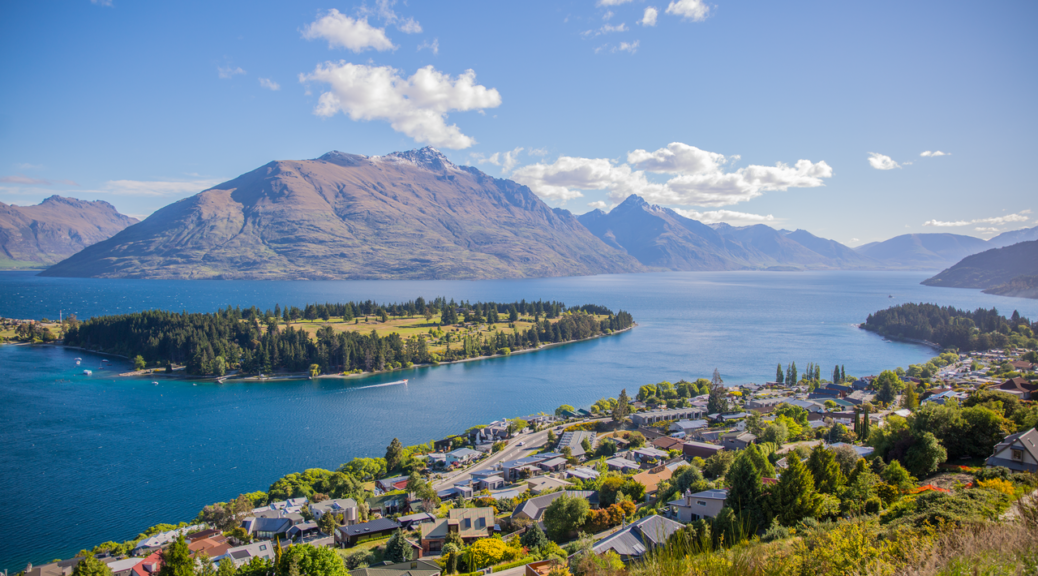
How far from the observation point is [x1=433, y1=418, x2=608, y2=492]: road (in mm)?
24723

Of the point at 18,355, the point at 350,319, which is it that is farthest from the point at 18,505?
the point at 350,319

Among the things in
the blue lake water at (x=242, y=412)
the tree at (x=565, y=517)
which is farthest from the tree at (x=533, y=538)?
the blue lake water at (x=242, y=412)

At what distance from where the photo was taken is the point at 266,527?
19203 millimetres

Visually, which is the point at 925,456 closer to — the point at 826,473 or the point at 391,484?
the point at 826,473

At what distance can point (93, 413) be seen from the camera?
36.9 metres

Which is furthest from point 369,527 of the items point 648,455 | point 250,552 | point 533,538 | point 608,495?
point 648,455

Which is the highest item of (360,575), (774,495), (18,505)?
(774,495)

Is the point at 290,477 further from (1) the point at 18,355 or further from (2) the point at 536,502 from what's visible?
(1) the point at 18,355

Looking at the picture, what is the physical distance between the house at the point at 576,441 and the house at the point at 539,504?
791cm

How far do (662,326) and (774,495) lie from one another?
251 ft

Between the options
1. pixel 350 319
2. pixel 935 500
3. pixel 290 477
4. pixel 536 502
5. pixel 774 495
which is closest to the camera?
pixel 935 500

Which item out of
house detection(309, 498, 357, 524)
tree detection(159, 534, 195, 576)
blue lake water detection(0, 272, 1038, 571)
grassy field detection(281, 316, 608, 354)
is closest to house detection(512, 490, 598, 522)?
house detection(309, 498, 357, 524)

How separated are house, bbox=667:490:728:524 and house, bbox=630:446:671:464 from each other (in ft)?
31.2

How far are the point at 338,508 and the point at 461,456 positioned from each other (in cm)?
873
